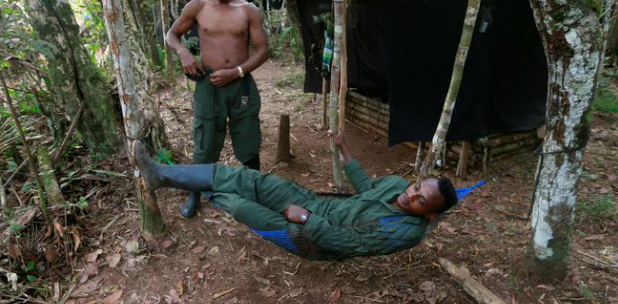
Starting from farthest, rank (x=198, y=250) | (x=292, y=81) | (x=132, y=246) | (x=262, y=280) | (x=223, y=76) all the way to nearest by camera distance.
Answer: (x=292, y=81)
(x=223, y=76)
(x=198, y=250)
(x=132, y=246)
(x=262, y=280)

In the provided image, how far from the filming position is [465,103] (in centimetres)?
407

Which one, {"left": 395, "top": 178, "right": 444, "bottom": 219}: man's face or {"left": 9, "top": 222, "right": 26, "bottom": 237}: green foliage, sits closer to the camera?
{"left": 395, "top": 178, "right": 444, "bottom": 219}: man's face

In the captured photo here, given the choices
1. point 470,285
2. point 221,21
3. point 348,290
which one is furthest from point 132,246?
point 470,285

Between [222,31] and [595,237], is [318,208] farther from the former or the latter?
[595,237]

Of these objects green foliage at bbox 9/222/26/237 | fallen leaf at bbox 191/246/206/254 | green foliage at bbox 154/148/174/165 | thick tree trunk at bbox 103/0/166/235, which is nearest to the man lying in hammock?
thick tree trunk at bbox 103/0/166/235

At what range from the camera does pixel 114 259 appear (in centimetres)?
302

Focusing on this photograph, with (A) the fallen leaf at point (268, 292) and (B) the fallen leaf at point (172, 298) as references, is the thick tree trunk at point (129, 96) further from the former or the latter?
(A) the fallen leaf at point (268, 292)

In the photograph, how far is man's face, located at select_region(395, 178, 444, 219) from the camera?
2.59 m

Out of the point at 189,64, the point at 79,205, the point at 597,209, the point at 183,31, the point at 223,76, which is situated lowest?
the point at 597,209

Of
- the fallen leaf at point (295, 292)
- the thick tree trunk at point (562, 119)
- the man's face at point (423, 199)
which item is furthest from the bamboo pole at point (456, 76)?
the fallen leaf at point (295, 292)

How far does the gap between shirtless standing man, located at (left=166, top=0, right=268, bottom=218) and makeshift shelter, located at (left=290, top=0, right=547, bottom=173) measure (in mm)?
1418

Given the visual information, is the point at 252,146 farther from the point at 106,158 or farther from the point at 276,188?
the point at 106,158

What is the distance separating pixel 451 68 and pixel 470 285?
7.29 feet

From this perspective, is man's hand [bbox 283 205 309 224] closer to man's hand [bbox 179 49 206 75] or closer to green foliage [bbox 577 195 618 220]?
man's hand [bbox 179 49 206 75]
